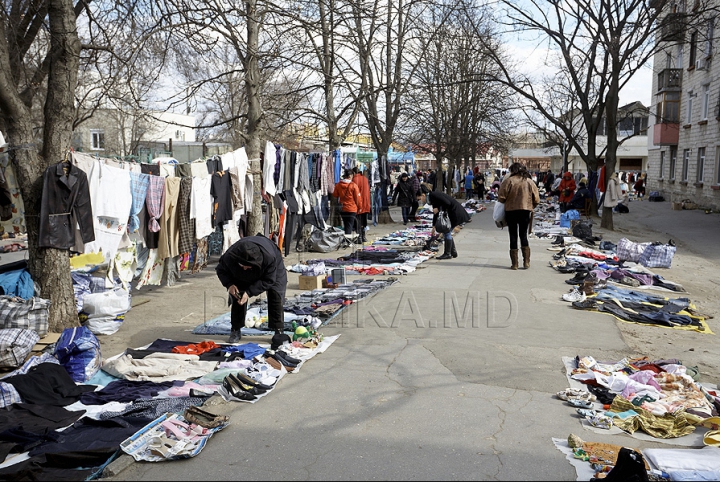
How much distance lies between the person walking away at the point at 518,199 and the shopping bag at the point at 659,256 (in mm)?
2910

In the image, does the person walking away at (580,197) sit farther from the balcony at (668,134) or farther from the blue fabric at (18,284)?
the blue fabric at (18,284)

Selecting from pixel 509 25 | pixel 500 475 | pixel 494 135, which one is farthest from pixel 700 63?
pixel 500 475

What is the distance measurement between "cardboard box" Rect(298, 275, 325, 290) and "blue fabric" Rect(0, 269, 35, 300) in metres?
4.30

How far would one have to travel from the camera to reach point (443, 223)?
13.0 m

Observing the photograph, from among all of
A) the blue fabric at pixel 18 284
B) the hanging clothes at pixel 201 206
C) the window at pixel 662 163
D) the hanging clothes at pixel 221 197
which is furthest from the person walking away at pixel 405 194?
the window at pixel 662 163

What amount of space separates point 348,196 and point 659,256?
7189 millimetres

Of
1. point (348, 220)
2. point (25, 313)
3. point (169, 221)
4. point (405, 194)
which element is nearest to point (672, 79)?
point (405, 194)

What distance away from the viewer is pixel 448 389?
216 inches

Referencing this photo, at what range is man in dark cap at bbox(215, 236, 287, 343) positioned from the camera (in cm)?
659

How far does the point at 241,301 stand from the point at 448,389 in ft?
8.60

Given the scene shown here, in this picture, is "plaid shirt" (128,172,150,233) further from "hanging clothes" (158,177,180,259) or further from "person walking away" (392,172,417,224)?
"person walking away" (392,172,417,224)

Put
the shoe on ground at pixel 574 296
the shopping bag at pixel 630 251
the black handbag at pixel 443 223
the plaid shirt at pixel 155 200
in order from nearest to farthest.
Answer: the plaid shirt at pixel 155 200 → the shoe on ground at pixel 574 296 → the shopping bag at pixel 630 251 → the black handbag at pixel 443 223

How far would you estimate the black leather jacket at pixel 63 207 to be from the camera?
272 inches

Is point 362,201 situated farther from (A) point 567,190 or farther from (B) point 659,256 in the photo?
(A) point 567,190
